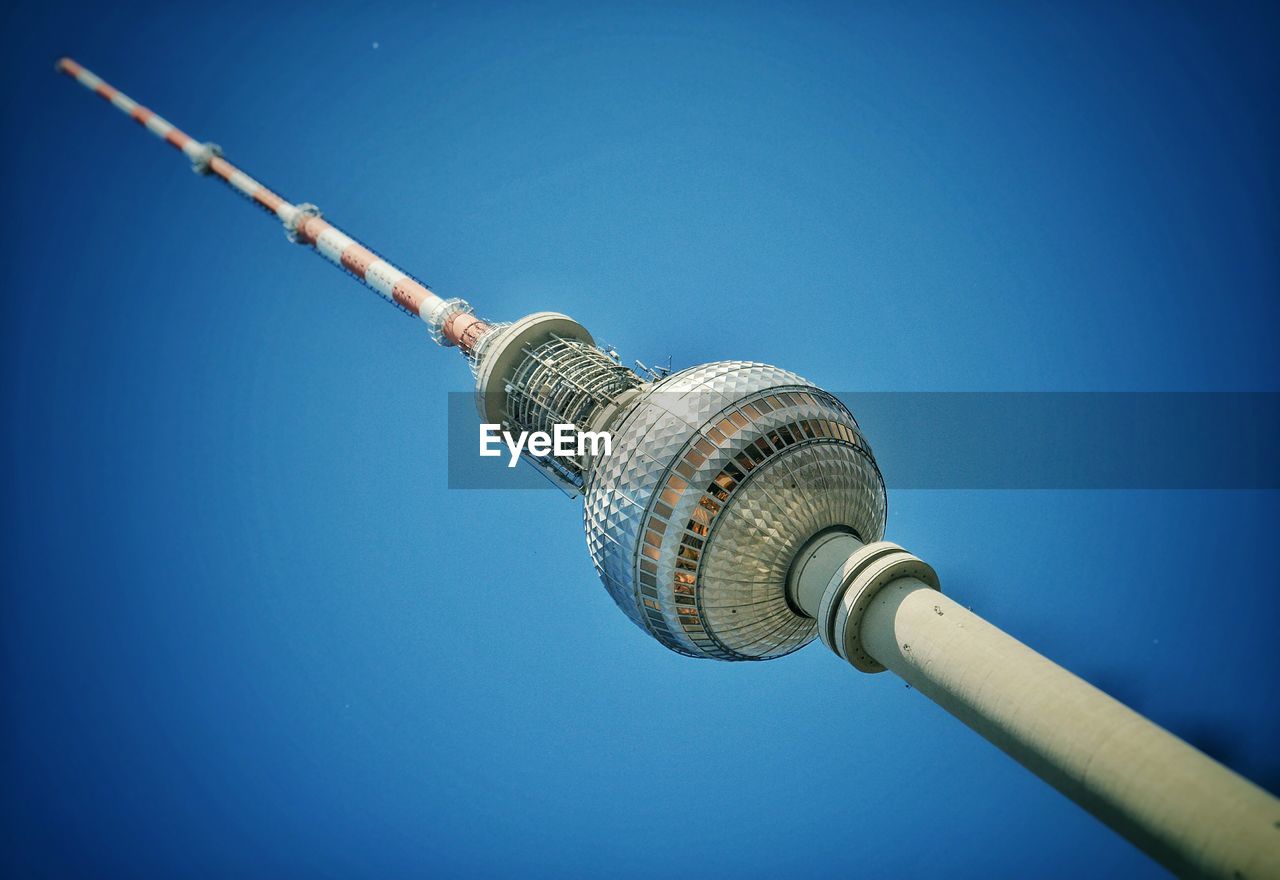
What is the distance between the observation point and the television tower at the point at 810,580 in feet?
48.8

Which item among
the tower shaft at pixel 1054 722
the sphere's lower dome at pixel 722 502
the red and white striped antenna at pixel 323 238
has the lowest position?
the tower shaft at pixel 1054 722

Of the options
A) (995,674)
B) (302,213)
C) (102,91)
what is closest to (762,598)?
(995,674)

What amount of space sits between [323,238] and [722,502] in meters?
38.2

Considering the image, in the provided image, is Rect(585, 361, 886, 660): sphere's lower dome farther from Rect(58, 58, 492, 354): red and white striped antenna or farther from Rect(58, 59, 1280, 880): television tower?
Rect(58, 58, 492, 354): red and white striped antenna

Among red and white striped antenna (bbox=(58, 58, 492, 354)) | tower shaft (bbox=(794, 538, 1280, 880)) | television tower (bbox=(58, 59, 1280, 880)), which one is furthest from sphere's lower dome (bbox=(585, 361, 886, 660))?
red and white striped antenna (bbox=(58, 58, 492, 354))

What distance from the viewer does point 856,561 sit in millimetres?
23594

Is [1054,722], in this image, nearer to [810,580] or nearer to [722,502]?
[810,580]

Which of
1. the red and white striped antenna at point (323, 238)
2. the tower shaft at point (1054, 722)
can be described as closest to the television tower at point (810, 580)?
the tower shaft at point (1054, 722)

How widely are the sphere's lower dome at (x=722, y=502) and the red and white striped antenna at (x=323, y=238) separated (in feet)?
60.3

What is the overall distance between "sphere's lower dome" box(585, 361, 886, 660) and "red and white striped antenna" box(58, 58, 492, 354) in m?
18.4

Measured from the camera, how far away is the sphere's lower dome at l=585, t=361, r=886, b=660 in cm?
2561

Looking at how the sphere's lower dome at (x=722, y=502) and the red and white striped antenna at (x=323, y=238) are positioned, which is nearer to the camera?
the sphere's lower dome at (x=722, y=502)

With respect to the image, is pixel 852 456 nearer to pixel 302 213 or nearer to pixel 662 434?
pixel 662 434

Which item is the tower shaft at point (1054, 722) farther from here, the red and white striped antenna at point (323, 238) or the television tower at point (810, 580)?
the red and white striped antenna at point (323, 238)
